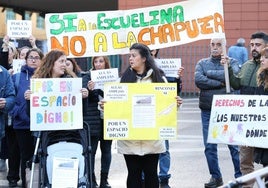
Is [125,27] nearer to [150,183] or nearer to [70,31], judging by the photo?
[70,31]

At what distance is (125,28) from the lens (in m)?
8.44

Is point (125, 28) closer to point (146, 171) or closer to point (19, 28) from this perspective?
point (146, 171)

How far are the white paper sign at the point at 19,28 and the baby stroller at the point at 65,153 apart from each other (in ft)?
19.0

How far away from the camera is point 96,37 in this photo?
841cm

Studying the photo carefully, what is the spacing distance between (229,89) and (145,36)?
140cm

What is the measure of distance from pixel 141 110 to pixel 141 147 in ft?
1.33

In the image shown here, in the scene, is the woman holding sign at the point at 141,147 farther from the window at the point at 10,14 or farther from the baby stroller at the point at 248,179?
the window at the point at 10,14

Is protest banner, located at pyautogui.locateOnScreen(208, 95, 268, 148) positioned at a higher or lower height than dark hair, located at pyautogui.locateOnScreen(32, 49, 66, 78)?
lower

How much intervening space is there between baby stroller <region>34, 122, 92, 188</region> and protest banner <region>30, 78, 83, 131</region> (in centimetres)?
Answer: 13

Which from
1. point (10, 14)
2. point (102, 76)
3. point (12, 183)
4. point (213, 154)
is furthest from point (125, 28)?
point (10, 14)

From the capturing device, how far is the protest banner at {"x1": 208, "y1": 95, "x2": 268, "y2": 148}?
6.69 meters

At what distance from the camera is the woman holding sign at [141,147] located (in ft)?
22.9

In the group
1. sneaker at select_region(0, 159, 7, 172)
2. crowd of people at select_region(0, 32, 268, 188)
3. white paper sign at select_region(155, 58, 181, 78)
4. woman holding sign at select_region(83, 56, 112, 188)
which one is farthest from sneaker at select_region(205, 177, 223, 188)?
sneaker at select_region(0, 159, 7, 172)

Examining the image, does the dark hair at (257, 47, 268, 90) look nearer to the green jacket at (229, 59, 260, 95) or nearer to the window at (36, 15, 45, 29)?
the green jacket at (229, 59, 260, 95)
